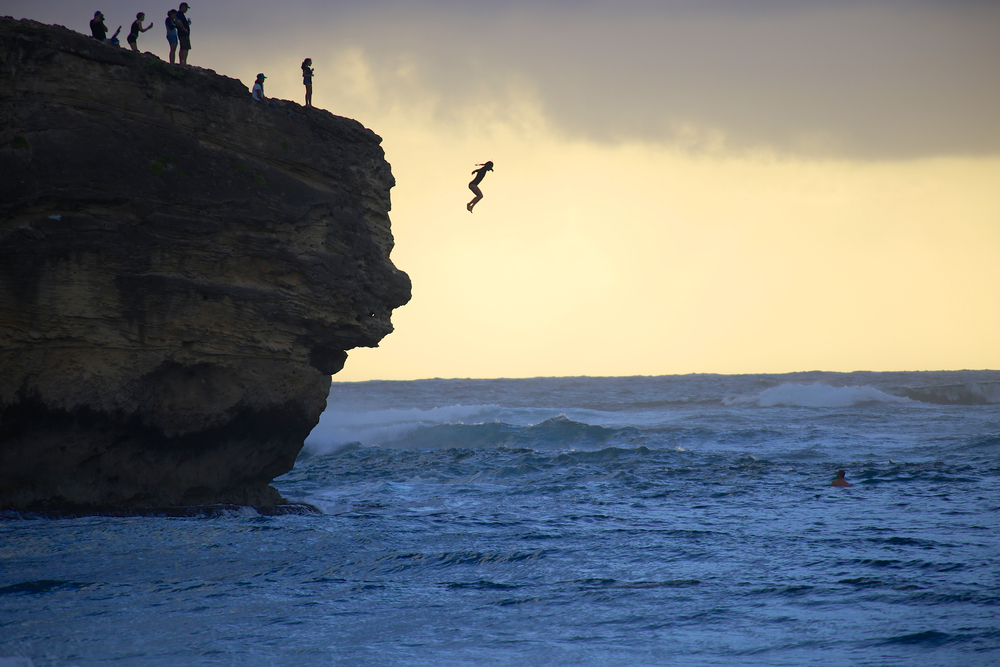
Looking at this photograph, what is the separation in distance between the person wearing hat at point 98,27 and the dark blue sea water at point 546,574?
24.1 feet

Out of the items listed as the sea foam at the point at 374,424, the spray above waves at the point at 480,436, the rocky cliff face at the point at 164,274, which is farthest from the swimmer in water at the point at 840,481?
the sea foam at the point at 374,424

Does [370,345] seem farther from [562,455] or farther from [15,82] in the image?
[562,455]

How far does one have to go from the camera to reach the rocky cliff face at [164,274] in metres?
9.96

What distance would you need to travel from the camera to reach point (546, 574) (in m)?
8.52

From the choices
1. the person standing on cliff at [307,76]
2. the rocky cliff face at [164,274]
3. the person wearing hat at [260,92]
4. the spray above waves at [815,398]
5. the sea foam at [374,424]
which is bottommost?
the sea foam at [374,424]

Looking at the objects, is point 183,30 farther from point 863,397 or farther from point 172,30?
point 863,397

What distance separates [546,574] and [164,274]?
7.08 meters

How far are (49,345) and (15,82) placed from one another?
363 centimetres

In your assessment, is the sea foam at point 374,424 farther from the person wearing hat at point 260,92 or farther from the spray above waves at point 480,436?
the person wearing hat at point 260,92

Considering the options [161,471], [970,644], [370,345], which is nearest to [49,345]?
[161,471]

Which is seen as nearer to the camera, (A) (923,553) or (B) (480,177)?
(A) (923,553)

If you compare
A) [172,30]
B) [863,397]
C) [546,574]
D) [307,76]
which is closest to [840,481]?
[546,574]

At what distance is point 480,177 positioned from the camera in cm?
1451

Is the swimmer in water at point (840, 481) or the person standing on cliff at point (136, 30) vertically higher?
the person standing on cliff at point (136, 30)
